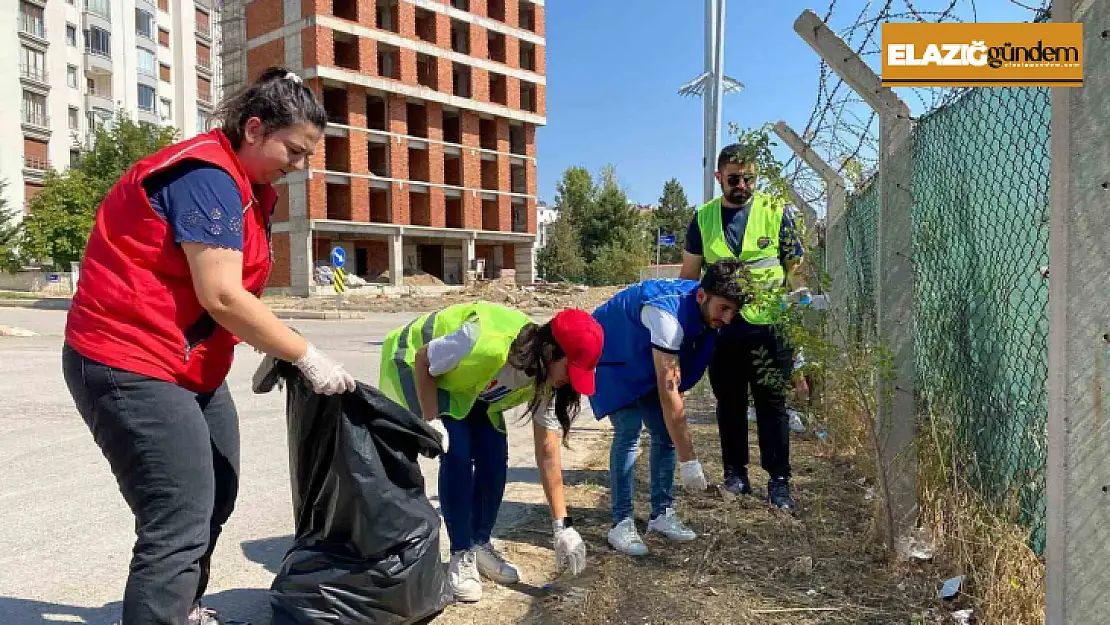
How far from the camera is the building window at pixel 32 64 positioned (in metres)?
39.8

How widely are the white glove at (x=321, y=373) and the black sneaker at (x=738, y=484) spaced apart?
97.5 inches

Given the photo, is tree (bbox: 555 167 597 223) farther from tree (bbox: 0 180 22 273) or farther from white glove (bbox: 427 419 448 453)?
white glove (bbox: 427 419 448 453)

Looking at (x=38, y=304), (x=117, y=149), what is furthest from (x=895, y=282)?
(x=117, y=149)

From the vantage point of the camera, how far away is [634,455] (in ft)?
11.4

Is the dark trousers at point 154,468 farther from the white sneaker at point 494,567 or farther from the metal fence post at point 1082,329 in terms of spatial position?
the metal fence post at point 1082,329

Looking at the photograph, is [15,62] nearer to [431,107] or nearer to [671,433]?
[431,107]

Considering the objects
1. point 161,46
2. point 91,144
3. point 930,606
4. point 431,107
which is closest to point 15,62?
point 91,144

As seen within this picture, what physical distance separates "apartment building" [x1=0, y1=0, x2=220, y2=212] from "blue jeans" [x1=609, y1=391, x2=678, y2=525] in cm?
4288

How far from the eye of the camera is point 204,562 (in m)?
2.46

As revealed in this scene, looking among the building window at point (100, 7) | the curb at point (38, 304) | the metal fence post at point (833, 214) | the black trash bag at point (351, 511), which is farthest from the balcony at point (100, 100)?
the black trash bag at point (351, 511)

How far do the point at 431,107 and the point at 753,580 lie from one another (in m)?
35.0

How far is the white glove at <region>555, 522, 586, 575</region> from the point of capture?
2992mm

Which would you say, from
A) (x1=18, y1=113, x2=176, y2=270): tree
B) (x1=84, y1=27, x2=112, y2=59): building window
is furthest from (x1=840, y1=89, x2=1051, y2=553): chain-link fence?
(x1=84, y1=27, x2=112, y2=59): building window

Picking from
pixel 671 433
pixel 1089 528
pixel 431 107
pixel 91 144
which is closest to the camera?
pixel 1089 528
